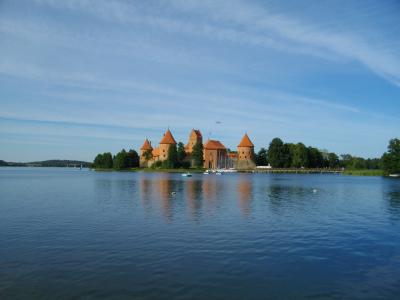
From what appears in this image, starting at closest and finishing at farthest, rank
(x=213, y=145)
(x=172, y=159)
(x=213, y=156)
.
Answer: (x=172, y=159) < (x=213, y=156) < (x=213, y=145)

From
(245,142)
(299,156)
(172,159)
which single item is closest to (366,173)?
(299,156)

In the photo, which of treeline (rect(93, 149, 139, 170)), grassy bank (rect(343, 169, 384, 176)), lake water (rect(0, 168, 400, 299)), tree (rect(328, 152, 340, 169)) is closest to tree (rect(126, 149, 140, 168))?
treeline (rect(93, 149, 139, 170))

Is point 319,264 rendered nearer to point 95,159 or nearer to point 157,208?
point 157,208

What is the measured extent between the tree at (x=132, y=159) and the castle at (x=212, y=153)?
78.5 inches

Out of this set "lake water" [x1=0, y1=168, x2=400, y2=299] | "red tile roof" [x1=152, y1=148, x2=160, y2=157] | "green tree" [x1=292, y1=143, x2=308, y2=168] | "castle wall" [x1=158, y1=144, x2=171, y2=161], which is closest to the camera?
"lake water" [x1=0, y1=168, x2=400, y2=299]

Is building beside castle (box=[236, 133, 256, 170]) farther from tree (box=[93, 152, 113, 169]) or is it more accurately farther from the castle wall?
tree (box=[93, 152, 113, 169])

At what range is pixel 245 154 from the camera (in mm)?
126812

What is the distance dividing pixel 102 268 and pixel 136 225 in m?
6.86

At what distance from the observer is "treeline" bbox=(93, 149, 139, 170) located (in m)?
129

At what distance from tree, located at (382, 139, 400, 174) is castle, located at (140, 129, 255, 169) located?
45.5 meters

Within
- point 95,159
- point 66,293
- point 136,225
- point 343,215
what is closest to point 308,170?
point 95,159

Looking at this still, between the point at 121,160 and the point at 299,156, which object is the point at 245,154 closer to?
the point at 299,156

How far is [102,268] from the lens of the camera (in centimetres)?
1041

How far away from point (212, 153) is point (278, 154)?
1024 inches
